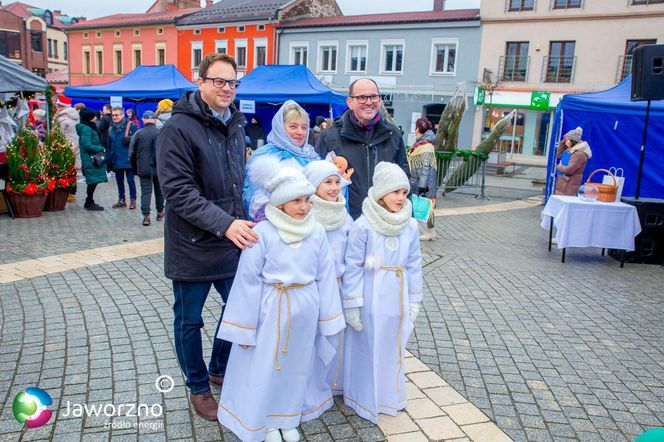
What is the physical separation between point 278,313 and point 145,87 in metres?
14.2

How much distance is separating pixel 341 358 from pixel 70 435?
5.13ft

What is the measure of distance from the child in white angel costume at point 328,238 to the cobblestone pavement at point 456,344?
0.47ft

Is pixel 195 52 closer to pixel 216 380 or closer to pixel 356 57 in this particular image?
pixel 356 57

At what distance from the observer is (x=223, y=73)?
275 cm

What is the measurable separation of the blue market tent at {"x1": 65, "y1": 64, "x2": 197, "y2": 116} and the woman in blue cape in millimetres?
12171

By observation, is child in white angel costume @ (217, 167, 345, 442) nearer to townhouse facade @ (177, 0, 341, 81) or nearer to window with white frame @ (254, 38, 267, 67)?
townhouse facade @ (177, 0, 341, 81)

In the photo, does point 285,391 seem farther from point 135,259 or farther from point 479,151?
point 479,151

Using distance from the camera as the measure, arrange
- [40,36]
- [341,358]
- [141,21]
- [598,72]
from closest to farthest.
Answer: [341,358] → [598,72] → [141,21] → [40,36]

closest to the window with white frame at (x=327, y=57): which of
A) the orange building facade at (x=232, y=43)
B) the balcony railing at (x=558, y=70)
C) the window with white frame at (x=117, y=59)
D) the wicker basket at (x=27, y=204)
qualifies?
the orange building facade at (x=232, y=43)

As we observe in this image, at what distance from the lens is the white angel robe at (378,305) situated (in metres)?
3.02

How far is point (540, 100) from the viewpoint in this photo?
26.2m

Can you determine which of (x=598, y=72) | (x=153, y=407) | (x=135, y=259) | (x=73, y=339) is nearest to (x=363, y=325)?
(x=153, y=407)

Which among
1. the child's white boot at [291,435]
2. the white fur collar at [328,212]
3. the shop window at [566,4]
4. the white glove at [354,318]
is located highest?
the shop window at [566,4]

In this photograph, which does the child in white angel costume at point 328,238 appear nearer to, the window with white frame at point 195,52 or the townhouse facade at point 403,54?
the townhouse facade at point 403,54
